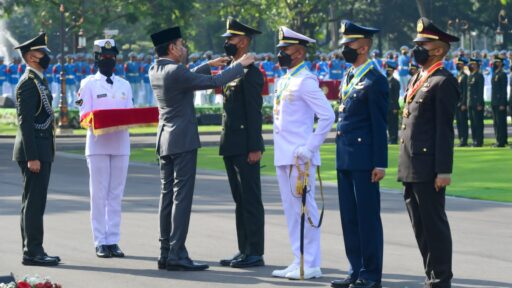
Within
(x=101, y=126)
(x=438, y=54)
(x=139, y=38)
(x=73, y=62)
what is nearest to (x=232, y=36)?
(x=101, y=126)

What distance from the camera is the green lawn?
19375mm

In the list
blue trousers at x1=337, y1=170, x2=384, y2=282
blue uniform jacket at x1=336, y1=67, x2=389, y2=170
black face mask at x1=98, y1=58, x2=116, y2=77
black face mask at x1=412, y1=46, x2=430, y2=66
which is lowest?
blue trousers at x1=337, y1=170, x2=384, y2=282

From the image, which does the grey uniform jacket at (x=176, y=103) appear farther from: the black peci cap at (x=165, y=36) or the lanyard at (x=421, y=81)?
the lanyard at (x=421, y=81)

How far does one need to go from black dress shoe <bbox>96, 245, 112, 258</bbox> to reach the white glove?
2.41 meters

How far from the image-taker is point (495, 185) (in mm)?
20359

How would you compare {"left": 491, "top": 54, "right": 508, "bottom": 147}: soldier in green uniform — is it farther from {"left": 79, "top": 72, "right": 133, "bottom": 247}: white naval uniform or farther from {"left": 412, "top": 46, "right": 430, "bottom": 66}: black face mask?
{"left": 412, "top": 46, "right": 430, "bottom": 66}: black face mask

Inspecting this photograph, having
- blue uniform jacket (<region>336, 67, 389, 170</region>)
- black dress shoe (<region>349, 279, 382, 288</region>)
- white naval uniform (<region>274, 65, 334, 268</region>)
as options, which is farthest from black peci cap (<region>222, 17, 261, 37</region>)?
black dress shoe (<region>349, 279, 382, 288</region>)

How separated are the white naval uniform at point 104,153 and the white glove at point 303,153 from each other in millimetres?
2352

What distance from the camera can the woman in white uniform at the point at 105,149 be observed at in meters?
12.6

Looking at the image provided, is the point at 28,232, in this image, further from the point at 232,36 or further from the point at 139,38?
the point at 139,38

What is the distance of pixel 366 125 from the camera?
33.8 ft

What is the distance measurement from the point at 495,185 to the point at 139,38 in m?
71.6

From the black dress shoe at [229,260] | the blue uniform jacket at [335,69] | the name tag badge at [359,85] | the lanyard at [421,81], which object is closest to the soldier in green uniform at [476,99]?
the blue uniform jacket at [335,69]

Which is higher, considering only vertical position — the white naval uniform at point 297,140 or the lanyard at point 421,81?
the lanyard at point 421,81
